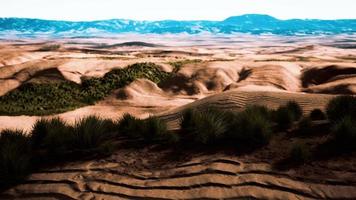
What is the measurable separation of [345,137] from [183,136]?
3.66 m

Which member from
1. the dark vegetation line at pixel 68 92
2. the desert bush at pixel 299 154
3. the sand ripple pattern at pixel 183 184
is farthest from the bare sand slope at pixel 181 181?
the dark vegetation line at pixel 68 92

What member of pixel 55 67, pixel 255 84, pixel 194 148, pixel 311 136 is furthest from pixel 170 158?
pixel 55 67

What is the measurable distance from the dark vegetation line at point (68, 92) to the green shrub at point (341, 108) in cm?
2606

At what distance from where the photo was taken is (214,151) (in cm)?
904

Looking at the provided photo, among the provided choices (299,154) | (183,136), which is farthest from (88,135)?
(299,154)

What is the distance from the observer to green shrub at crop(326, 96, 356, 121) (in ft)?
34.0

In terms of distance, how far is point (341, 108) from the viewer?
35.3 ft

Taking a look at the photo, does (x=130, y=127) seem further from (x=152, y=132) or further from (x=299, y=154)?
(x=299, y=154)

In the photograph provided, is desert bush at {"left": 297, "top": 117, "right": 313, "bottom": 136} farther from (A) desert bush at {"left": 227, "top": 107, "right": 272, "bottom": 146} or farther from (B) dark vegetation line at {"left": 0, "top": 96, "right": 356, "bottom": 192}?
(A) desert bush at {"left": 227, "top": 107, "right": 272, "bottom": 146}

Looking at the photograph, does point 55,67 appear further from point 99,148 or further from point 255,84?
point 99,148

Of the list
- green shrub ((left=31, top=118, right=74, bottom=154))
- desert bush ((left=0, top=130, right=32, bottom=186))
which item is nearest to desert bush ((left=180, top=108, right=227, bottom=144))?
green shrub ((left=31, top=118, right=74, bottom=154))

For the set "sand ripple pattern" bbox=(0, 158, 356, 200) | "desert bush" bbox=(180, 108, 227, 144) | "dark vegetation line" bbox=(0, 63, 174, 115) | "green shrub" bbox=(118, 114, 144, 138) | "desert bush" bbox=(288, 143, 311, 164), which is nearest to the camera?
"sand ripple pattern" bbox=(0, 158, 356, 200)

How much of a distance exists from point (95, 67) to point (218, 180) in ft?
143

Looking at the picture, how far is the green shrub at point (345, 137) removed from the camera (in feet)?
27.6
